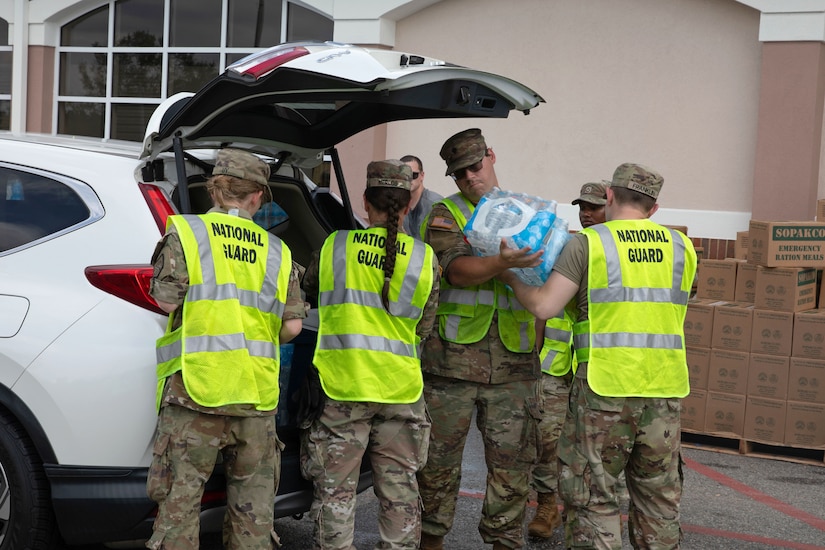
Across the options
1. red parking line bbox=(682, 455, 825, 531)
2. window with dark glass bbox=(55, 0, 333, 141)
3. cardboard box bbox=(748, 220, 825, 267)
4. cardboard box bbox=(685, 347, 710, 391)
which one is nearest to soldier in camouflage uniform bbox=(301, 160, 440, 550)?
red parking line bbox=(682, 455, 825, 531)

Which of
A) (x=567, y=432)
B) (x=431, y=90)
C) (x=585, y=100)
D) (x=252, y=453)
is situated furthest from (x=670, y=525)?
(x=585, y=100)

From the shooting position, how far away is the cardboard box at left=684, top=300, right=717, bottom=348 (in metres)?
7.42

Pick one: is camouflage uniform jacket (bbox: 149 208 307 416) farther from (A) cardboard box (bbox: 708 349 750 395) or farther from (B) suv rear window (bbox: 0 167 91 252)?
(A) cardboard box (bbox: 708 349 750 395)

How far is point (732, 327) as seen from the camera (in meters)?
7.34

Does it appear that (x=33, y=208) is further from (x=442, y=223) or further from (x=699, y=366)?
(x=699, y=366)

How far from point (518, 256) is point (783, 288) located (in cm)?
400

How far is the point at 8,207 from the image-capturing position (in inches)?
150

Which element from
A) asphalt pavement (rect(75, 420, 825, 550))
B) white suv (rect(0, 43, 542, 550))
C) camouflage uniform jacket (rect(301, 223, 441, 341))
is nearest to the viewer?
white suv (rect(0, 43, 542, 550))

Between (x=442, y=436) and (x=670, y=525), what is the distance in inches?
39.8

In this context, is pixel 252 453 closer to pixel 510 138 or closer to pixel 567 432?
pixel 567 432

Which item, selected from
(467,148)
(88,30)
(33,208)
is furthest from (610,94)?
(33,208)

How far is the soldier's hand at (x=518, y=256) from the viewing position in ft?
12.7

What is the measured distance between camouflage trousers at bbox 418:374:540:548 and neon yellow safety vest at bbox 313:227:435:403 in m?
0.44

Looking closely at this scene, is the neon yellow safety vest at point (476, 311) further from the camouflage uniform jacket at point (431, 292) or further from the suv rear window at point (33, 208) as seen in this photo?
the suv rear window at point (33, 208)
